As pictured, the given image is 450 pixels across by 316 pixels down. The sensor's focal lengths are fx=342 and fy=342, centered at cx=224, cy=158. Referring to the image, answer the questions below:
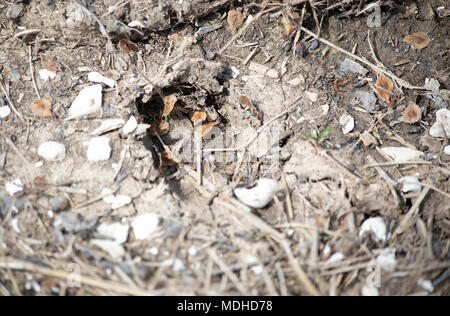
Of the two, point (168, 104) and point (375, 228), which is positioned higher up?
point (168, 104)

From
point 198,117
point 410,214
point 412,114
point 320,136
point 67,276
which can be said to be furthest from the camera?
point 198,117

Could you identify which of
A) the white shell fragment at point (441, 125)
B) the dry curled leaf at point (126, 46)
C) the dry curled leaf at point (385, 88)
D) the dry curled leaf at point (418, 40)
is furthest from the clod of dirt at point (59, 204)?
the dry curled leaf at point (418, 40)

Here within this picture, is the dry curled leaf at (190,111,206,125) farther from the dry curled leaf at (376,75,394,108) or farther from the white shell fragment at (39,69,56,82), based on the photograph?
the dry curled leaf at (376,75,394,108)

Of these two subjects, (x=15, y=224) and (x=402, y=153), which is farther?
(x=402, y=153)

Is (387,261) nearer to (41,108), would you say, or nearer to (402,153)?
(402,153)

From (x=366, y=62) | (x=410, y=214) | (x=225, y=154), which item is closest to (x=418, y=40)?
(x=366, y=62)

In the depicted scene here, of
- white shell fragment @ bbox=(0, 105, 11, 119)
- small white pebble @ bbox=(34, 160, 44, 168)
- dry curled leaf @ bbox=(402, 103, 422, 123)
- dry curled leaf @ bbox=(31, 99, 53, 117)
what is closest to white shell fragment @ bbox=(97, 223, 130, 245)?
small white pebble @ bbox=(34, 160, 44, 168)
